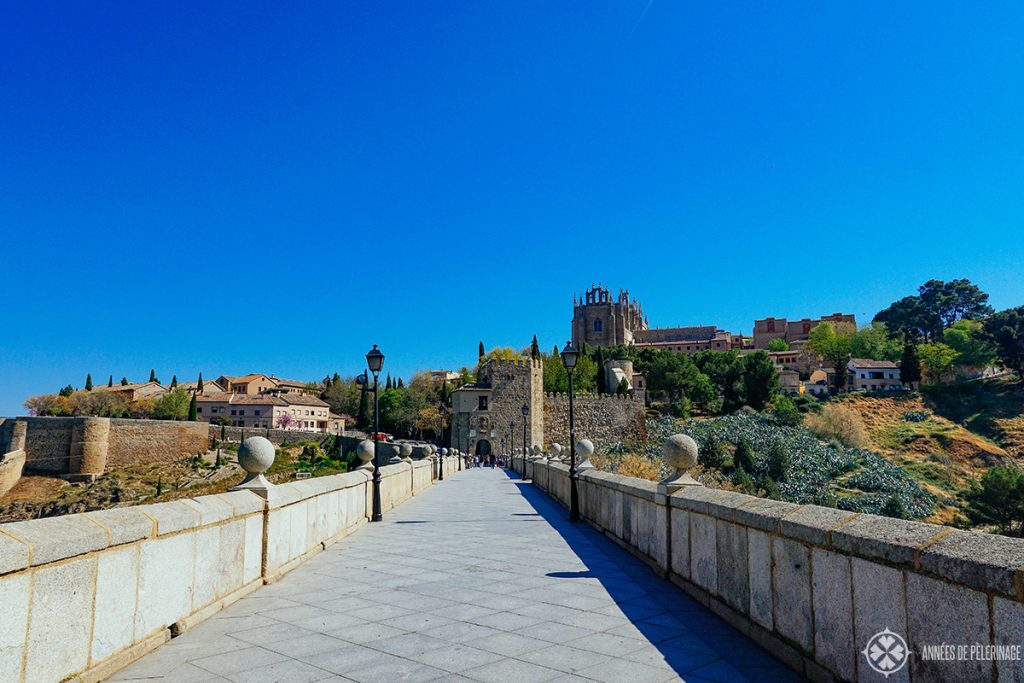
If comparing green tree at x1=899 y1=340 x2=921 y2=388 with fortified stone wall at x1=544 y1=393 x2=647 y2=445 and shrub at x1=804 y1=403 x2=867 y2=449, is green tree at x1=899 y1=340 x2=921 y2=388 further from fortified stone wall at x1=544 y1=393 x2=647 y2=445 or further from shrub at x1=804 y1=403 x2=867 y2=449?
fortified stone wall at x1=544 y1=393 x2=647 y2=445

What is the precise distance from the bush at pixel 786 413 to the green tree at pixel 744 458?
49.8 ft

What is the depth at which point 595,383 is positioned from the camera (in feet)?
284

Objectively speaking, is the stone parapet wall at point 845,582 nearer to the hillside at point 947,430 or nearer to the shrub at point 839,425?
the hillside at point 947,430

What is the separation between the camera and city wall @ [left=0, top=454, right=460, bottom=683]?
3.11 metres

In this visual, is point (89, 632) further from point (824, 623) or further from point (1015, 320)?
point (1015, 320)

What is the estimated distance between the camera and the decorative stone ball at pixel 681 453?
21.1 feet

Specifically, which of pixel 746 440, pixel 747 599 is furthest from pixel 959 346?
pixel 747 599

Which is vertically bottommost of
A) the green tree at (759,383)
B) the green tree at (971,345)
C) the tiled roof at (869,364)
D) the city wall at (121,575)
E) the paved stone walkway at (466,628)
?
the paved stone walkway at (466,628)

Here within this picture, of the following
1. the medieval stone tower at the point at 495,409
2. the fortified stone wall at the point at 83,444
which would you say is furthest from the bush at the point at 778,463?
the fortified stone wall at the point at 83,444

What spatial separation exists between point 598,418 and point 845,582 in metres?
72.9

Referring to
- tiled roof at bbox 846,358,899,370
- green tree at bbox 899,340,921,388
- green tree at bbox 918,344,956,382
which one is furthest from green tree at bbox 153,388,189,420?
green tree at bbox 918,344,956,382

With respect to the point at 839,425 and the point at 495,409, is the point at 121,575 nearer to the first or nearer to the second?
the point at 495,409

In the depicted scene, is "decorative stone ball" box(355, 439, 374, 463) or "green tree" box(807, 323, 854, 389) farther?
"green tree" box(807, 323, 854, 389)

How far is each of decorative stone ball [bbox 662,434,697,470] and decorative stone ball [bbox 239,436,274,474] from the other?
13.5ft
